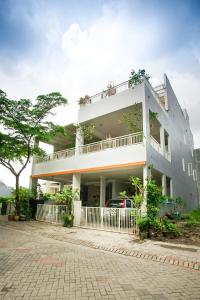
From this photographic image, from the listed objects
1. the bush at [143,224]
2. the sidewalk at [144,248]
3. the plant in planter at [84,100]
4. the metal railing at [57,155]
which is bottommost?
the sidewalk at [144,248]

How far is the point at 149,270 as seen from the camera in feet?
15.0

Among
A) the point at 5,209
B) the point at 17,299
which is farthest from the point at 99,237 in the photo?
the point at 5,209

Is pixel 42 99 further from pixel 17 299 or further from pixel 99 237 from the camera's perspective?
pixel 17 299

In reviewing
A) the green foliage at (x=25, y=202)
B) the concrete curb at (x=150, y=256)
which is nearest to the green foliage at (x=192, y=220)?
the concrete curb at (x=150, y=256)

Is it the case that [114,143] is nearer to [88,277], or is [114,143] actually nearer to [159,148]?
[159,148]

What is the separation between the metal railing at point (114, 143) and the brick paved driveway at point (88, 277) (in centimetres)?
648

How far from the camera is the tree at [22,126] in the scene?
12.6 metres

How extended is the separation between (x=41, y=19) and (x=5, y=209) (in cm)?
1659

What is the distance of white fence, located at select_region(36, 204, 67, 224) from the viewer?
12.1 metres

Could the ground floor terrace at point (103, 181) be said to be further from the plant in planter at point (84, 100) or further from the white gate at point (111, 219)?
the plant in planter at point (84, 100)

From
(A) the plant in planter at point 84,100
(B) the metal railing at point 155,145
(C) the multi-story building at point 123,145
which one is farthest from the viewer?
Answer: (A) the plant in planter at point 84,100

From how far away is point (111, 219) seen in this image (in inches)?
386

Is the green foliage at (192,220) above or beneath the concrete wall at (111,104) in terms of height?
beneath

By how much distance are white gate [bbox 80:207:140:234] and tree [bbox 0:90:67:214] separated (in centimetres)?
576
